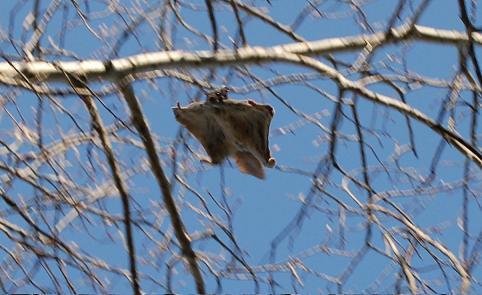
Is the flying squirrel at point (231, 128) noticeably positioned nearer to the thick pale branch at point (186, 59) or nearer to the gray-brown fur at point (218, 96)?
the gray-brown fur at point (218, 96)

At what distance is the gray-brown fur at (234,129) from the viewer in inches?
121

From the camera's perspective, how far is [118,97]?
3.28m

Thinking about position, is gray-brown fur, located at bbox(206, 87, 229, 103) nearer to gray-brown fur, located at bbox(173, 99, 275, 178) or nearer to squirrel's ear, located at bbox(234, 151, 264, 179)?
gray-brown fur, located at bbox(173, 99, 275, 178)

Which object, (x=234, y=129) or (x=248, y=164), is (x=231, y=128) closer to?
(x=234, y=129)

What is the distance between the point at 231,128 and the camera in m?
3.12

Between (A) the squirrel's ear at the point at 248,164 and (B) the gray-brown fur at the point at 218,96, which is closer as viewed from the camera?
(B) the gray-brown fur at the point at 218,96

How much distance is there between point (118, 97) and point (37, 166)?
1.59ft

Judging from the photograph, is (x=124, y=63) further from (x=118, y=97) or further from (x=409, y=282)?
(x=409, y=282)

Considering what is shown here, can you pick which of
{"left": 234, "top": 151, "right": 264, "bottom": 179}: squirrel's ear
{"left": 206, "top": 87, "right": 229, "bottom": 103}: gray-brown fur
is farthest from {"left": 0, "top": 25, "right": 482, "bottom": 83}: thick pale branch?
{"left": 234, "top": 151, "right": 264, "bottom": 179}: squirrel's ear

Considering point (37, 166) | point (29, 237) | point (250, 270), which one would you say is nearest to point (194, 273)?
point (250, 270)

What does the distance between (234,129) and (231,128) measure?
0.04ft

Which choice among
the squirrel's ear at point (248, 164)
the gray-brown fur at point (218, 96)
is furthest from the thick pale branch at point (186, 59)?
the squirrel's ear at point (248, 164)

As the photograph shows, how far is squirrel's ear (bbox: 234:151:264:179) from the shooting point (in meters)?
3.22

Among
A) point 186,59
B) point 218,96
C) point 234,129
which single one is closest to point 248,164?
point 234,129
